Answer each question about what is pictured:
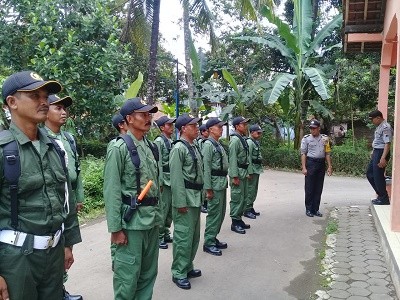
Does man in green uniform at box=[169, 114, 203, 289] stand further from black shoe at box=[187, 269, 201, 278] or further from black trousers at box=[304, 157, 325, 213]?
black trousers at box=[304, 157, 325, 213]

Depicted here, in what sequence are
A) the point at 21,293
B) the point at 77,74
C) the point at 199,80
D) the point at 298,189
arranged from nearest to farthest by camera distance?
the point at 21,293 → the point at 77,74 → the point at 298,189 → the point at 199,80

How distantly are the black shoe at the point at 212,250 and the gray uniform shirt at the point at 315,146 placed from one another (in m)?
2.97

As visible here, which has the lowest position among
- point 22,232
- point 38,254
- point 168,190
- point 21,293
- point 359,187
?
point 359,187

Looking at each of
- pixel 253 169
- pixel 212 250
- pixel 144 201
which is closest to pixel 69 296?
pixel 144 201

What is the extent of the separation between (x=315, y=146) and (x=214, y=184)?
2.87 m

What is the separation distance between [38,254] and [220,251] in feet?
11.7

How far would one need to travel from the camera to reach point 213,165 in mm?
5590

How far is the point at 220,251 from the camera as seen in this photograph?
5551 mm

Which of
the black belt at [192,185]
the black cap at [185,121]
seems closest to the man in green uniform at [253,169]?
the black cap at [185,121]

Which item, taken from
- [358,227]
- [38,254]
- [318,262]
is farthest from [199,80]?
[38,254]

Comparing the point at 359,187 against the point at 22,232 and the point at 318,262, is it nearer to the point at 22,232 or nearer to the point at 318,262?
the point at 318,262

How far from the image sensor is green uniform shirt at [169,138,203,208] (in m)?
4.36

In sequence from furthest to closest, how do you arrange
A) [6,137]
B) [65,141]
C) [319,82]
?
[319,82] < [65,141] < [6,137]

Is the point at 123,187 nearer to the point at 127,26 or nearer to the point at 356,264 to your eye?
the point at 356,264
